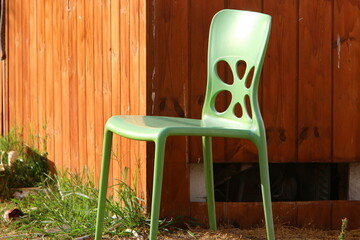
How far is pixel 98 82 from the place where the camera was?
152 inches

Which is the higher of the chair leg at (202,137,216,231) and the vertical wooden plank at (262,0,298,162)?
the vertical wooden plank at (262,0,298,162)

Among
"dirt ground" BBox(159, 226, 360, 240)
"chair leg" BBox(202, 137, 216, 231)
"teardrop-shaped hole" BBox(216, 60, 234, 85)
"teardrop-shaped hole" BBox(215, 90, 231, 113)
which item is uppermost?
"teardrop-shaped hole" BBox(216, 60, 234, 85)

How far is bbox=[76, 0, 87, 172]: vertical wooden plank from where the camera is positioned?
4.04 metres

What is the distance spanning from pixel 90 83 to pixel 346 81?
4.69 ft

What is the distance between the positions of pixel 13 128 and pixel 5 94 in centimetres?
50

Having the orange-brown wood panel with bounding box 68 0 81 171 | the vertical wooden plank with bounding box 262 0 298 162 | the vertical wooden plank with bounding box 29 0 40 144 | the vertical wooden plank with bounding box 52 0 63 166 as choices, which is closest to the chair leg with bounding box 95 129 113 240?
the vertical wooden plank with bounding box 262 0 298 162

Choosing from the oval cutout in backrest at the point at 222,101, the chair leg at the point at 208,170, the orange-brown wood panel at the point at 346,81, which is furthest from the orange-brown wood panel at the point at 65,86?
the orange-brown wood panel at the point at 346,81

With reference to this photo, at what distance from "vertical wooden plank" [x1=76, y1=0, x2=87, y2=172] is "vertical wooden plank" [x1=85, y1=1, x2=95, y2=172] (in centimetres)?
5

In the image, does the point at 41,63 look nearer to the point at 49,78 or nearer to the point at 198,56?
the point at 49,78

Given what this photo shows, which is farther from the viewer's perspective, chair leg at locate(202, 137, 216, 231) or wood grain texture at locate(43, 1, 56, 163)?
wood grain texture at locate(43, 1, 56, 163)

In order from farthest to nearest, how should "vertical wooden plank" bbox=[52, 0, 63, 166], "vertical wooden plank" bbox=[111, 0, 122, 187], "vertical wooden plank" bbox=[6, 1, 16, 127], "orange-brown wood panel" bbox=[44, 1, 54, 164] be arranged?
"vertical wooden plank" bbox=[6, 1, 16, 127] → "orange-brown wood panel" bbox=[44, 1, 54, 164] → "vertical wooden plank" bbox=[52, 0, 63, 166] → "vertical wooden plank" bbox=[111, 0, 122, 187]

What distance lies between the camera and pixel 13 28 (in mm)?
5414

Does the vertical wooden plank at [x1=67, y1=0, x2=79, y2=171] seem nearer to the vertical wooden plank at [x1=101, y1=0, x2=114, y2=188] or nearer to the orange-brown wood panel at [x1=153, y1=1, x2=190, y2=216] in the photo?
the vertical wooden plank at [x1=101, y1=0, x2=114, y2=188]

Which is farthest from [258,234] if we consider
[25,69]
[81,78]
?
[25,69]
